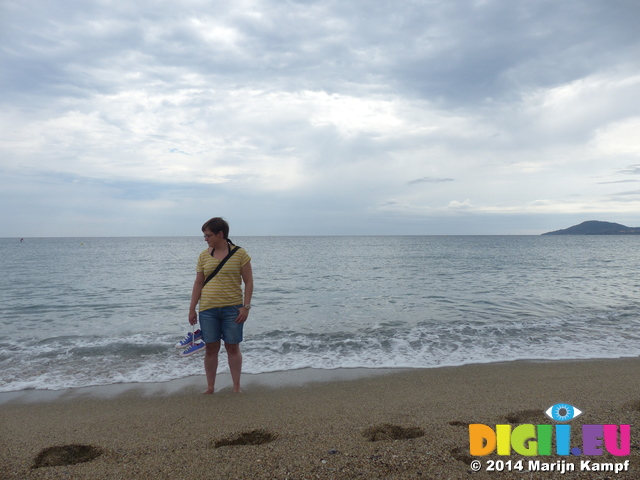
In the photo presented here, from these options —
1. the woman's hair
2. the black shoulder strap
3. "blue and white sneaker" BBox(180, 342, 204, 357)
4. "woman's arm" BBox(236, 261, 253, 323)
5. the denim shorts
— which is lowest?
"blue and white sneaker" BBox(180, 342, 204, 357)

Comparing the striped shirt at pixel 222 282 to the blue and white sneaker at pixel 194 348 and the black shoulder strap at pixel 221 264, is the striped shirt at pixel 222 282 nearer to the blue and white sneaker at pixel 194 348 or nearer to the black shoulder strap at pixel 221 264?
the black shoulder strap at pixel 221 264

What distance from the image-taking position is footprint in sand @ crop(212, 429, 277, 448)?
355cm

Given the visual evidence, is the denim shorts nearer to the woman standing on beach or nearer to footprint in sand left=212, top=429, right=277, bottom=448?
the woman standing on beach

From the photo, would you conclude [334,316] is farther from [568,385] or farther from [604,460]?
[604,460]

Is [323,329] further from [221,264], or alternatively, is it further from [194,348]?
[221,264]

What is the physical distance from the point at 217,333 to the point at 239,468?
196 cm

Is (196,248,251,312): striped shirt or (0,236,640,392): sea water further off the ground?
(196,248,251,312): striped shirt

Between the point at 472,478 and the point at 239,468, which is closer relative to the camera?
the point at 472,478

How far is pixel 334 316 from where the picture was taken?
35.2ft

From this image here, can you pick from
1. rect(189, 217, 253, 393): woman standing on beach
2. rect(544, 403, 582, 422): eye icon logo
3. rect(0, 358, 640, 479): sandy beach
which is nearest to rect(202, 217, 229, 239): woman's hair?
rect(189, 217, 253, 393): woman standing on beach

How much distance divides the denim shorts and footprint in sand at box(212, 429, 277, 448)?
1.19m

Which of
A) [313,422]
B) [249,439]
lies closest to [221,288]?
[249,439]

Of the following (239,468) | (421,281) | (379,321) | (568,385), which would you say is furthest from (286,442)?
(421,281)

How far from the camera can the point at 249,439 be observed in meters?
3.64
